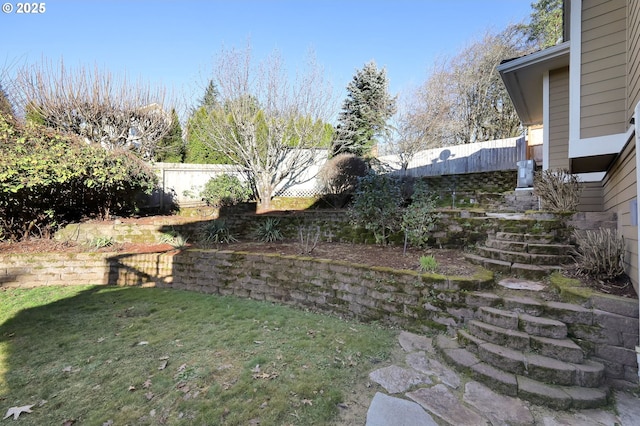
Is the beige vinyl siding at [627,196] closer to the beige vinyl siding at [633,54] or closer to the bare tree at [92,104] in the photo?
the beige vinyl siding at [633,54]

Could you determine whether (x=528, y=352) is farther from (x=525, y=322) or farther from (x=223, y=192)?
(x=223, y=192)

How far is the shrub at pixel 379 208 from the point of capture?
5223mm

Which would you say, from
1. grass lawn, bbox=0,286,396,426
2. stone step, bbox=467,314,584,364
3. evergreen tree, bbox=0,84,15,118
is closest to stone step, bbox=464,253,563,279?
stone step, bbox=467,314,584,364

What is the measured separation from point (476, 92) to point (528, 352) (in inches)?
684

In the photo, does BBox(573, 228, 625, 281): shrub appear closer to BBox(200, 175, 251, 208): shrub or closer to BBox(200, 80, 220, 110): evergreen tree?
BBox(200, 175, 251, 208): shrub

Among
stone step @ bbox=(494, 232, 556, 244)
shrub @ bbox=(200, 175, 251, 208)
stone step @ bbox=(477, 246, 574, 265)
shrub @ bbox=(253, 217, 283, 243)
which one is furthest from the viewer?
shrub @ bbox=(200, 175, 251, 208)

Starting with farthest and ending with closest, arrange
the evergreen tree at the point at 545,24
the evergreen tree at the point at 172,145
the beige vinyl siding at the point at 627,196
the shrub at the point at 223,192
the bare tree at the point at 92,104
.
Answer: the evergreen tree at the point at 545,24, the evergreen tree at the point at 172,145, the shrub at the point at 223,192, the bare tree at the point at 92,104, the beige vinyl siding at the point at 627,196

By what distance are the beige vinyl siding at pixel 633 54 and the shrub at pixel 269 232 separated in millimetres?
5939

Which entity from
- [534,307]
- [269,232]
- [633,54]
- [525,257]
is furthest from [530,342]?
[269,232]

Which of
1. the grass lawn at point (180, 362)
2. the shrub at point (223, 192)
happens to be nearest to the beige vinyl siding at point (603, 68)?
the grass lawn at point (180, 362)

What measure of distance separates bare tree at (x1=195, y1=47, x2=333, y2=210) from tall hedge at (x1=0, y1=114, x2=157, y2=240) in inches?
110

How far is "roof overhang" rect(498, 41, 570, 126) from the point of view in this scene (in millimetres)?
5512

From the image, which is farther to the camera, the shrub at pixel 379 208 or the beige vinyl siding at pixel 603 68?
the shrub at pixel 379 208

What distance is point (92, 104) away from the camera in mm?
8641
